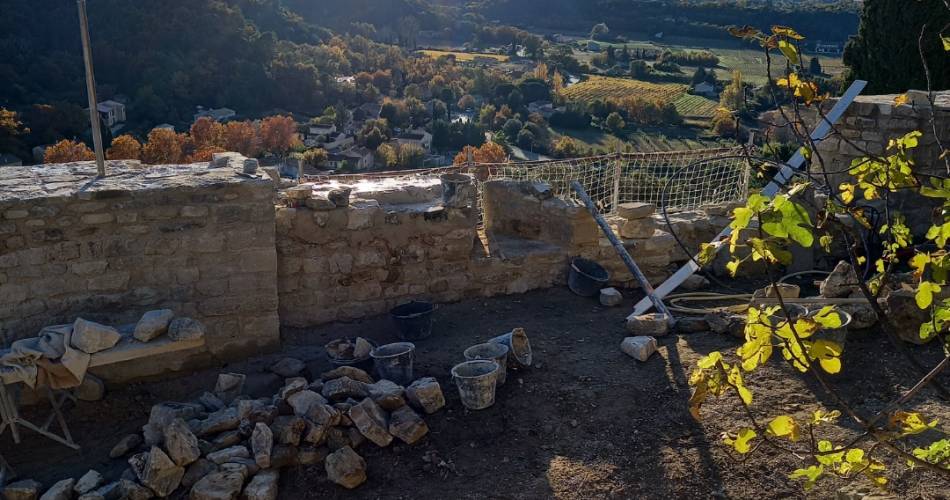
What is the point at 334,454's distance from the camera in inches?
214

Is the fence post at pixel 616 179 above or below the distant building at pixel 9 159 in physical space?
above

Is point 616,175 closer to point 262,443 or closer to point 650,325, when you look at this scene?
point 650,325

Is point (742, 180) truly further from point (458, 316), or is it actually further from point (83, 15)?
point (83, 15)

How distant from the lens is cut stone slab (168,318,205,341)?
604 centimetres

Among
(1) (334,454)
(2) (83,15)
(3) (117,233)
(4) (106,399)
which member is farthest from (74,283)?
(1) (334,454)

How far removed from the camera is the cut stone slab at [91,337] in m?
5.79

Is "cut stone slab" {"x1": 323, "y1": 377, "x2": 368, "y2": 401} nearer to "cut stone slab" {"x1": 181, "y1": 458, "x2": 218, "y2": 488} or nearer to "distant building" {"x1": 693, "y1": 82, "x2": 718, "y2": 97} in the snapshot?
"cut stone slab" {"x1": 181, "y1": 458, "x2": 218, "y2": 488}

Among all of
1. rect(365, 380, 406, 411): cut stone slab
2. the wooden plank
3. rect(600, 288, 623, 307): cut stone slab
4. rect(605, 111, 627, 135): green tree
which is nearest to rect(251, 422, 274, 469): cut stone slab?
rect(365, 380, 406, 411): cut stone slab

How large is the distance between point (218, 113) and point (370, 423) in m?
49.4

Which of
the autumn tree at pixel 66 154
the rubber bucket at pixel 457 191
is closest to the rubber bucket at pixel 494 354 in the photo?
the rubber bucket at pixel 457 191

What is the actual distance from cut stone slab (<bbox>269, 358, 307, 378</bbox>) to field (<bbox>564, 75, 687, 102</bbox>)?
61868 millimetres

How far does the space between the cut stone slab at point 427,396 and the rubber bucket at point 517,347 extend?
794 mm

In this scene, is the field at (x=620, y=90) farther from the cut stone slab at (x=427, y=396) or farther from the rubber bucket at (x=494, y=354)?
the cut stone slab at (x=427, y=396)

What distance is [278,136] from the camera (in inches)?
A: 1686
